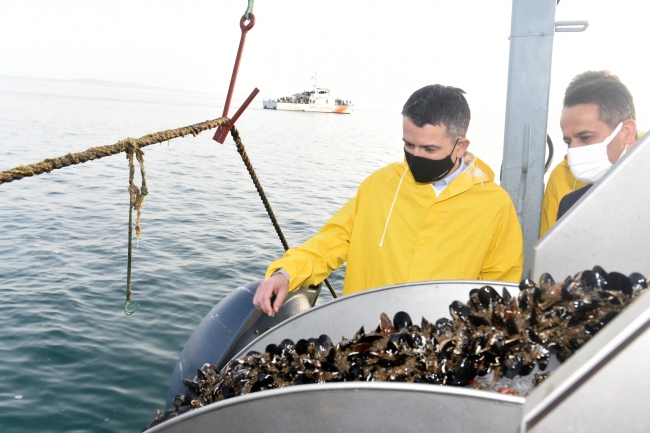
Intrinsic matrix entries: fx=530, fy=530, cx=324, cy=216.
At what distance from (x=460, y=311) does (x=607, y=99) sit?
187cm

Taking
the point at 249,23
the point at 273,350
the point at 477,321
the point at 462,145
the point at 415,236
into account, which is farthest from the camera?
the point at 249,23

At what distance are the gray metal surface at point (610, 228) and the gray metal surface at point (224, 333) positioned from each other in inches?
82.1

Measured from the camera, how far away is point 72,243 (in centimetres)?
970

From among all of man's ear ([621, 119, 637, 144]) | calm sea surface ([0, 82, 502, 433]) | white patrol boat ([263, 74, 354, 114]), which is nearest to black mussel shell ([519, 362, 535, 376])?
man's ear ([621, 119, 637, 144])

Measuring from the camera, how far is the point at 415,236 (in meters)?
2.44

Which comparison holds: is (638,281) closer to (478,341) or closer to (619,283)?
(619,283)

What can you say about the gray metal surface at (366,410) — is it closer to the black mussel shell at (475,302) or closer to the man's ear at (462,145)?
the black mussel shell at (475,302)

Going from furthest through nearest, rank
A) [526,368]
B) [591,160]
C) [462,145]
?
[591,160], [462,145], [526,368]

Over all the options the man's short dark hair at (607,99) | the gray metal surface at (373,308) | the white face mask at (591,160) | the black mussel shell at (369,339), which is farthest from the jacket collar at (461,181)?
the black mussel shell at (369,339)

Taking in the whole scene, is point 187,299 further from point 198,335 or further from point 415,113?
point 415,113

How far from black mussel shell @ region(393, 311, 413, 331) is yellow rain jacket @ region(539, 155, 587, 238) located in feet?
7.61

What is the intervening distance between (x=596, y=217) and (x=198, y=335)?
2.51 meters

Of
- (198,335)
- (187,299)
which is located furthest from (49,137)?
(198,335)

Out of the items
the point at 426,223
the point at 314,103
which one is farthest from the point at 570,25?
the point at 314,103
